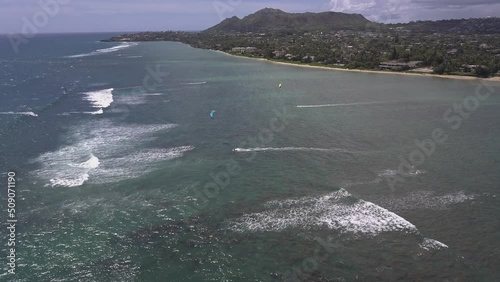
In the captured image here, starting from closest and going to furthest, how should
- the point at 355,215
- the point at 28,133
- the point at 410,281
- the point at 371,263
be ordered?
the point at 410,281 < the point at 371,263 < the point at 355,215 < the point at 28,133

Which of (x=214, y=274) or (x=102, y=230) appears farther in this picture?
(x=102, y=230)

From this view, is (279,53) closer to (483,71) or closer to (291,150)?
(483,71)

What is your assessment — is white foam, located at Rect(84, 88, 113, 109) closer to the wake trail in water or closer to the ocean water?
the ocean water

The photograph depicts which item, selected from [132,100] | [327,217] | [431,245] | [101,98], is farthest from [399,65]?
[431,245]

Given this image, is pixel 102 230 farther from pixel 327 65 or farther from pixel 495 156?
pixel 327 65

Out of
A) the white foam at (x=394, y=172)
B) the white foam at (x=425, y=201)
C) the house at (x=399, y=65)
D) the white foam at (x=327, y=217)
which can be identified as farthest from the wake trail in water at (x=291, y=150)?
the house at (x=399, y=65)

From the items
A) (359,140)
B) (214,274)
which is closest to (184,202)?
(214,274)

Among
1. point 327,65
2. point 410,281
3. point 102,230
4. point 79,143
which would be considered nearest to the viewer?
point 410,281
